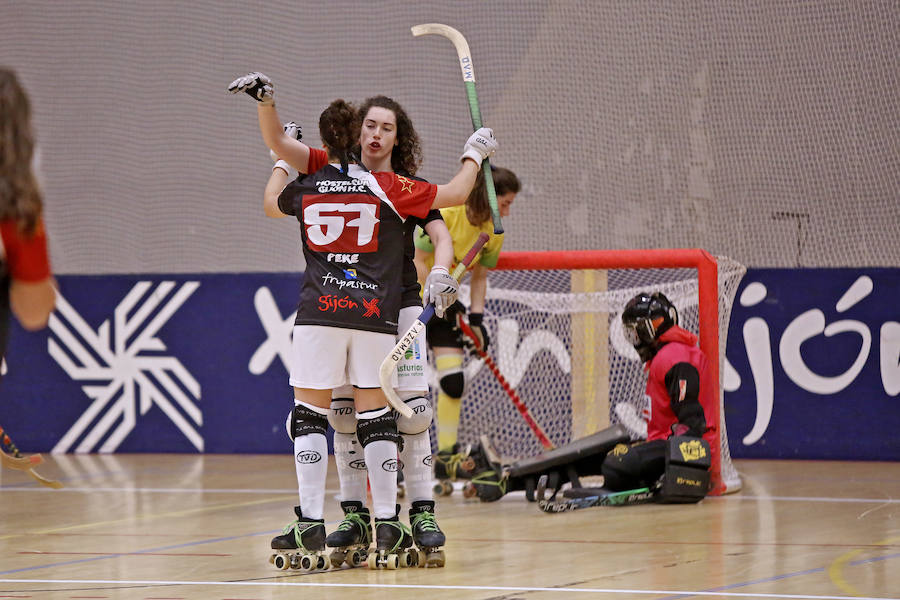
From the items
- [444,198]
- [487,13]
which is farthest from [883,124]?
[444,198]

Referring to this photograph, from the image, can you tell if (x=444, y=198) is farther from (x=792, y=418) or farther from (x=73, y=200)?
(x=73, y=200)

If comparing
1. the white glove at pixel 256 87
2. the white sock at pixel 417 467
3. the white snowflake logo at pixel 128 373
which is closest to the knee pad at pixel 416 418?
the white sock at pixel 417 467

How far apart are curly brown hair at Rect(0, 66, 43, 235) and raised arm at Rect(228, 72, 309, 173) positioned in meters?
1.02

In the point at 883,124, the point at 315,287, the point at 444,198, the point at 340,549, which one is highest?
the point at 883,124

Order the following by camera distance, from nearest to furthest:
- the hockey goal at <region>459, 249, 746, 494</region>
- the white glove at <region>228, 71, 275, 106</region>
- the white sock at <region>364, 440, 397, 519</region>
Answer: the white glove at <region>228, 71, 275, 106</region> → the white sock at <region>364, 440, 397, 519</region> → the hockey goal at <region>459, 249, 746, 494</region>

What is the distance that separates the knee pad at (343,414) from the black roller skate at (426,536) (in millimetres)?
331

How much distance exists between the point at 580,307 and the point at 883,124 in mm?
2183

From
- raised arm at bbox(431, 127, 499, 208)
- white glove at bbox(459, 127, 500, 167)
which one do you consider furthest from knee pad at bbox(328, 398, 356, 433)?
white glove at bbox(459, 127, 500, 167)

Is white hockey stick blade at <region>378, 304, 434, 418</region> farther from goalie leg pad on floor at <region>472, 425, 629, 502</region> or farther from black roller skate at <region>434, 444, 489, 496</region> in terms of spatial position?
black roller skate at <region>434, 444, 489, 496</region>

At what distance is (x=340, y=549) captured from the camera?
3.76m

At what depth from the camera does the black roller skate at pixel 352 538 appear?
3.72 m

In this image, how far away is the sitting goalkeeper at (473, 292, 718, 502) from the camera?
509 centimetres

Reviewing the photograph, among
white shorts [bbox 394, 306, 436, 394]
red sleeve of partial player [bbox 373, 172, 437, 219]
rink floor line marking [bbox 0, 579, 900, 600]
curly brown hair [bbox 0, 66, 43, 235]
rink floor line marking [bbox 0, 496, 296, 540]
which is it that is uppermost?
red sleeve of partial player [bbox 373, 172, 437, 219]

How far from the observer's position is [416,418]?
3803mm
